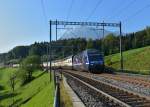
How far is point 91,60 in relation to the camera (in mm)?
55500

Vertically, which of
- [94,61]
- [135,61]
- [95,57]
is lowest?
[94,61]

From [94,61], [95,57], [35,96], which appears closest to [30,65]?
[95,57]

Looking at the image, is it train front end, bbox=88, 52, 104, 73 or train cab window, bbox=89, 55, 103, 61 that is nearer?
train front end, bbox=88, 52, 104, 73

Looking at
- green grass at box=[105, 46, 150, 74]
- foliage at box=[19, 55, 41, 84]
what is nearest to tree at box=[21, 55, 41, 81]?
foliage at box=[19, 55, 41, 84]

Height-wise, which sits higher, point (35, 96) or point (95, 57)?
point (95, 57)

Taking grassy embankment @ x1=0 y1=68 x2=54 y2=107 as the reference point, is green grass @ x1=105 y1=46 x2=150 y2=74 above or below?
above

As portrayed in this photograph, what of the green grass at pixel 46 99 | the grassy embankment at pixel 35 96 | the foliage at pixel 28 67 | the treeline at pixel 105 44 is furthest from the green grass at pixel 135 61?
the foliage at pixel 28 67

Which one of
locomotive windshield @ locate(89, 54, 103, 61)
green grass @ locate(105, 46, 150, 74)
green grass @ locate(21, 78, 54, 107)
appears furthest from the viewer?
green grass @ locate(105, 46, 150, 74)

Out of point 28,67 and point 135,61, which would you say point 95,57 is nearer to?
point 135,61

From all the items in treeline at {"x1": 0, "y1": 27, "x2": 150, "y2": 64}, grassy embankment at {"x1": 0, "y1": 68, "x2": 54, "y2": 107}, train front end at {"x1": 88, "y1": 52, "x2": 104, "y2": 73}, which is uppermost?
treeline at {"x1": 0, "y1": 27, "x2": 150, "y2": 64}

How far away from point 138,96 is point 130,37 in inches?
5283

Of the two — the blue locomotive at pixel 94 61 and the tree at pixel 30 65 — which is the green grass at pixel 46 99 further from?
the tree at pixel 30 65

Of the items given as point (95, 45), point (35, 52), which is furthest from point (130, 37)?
point (35, 52)

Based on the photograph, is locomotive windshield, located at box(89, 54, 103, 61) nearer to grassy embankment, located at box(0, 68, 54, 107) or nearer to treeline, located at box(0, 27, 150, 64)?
grassy embankment, located at box(0, 68, 54, 107)
